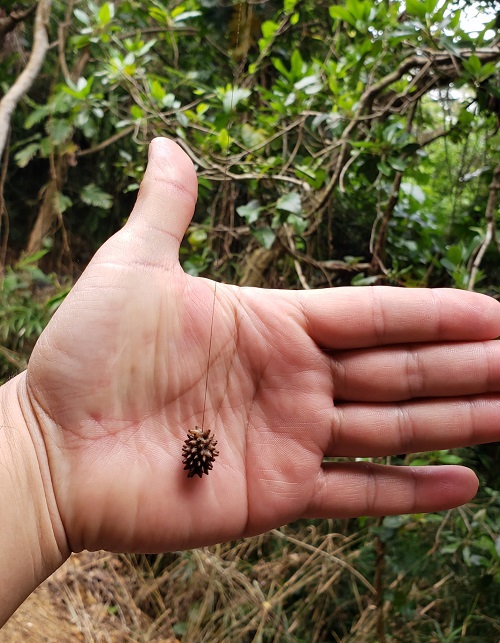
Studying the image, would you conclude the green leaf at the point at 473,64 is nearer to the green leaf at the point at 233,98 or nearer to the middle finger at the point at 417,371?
the green leaf at the point at 233,98

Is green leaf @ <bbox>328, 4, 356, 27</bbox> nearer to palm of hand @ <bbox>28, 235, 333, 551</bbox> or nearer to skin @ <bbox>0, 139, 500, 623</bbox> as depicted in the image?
skin @ <bbox>0, 139, 500, 623</bbox>

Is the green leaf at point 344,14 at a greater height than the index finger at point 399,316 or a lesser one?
greater

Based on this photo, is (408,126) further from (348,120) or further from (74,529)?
(74,529)

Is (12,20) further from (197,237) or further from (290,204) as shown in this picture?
(290,204)

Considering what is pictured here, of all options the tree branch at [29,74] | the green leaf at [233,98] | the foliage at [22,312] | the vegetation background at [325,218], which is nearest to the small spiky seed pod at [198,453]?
the vegetation background at [325,218]

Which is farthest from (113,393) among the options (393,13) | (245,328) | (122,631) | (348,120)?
(393,13)

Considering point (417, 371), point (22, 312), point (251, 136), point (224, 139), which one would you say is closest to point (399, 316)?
point (417, 371)

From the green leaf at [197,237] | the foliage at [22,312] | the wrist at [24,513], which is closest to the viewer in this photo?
the wrist at [24,513]
